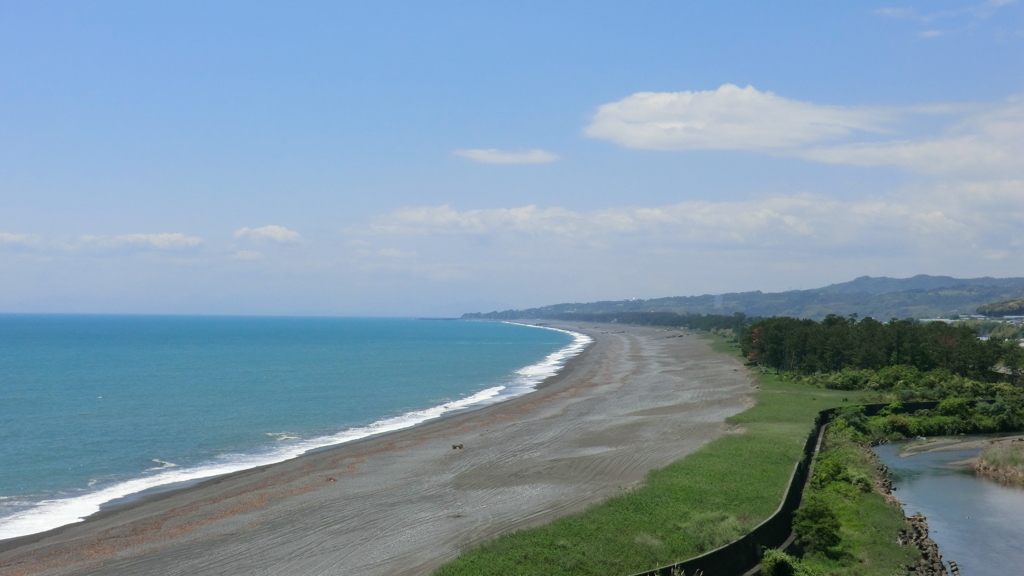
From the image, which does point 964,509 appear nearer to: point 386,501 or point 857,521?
point 857,521

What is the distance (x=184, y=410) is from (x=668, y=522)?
5351cm

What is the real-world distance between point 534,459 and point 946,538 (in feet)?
68.2

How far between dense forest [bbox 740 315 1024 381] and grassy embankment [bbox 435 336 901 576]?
45.7 meters

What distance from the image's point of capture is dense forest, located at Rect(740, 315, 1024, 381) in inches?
2982

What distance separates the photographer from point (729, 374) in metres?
92.1

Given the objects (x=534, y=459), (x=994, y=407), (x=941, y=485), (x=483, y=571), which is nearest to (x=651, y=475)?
(x=534, y=459)

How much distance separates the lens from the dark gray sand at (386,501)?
25625 millimetres

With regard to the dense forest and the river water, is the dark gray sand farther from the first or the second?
the dense forest

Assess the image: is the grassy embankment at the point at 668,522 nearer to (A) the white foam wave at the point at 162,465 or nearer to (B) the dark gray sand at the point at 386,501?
(B) the dark gray sand at the point at 386,501

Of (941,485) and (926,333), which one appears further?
(926,333)

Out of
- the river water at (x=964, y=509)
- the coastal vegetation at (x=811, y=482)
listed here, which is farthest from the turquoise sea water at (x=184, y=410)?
the river water at (x=964, y=509)

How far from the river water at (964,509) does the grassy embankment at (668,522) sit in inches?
115

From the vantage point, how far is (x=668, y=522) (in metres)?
27.0

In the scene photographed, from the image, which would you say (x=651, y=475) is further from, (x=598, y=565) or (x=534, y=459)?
(x=598, y=565)
